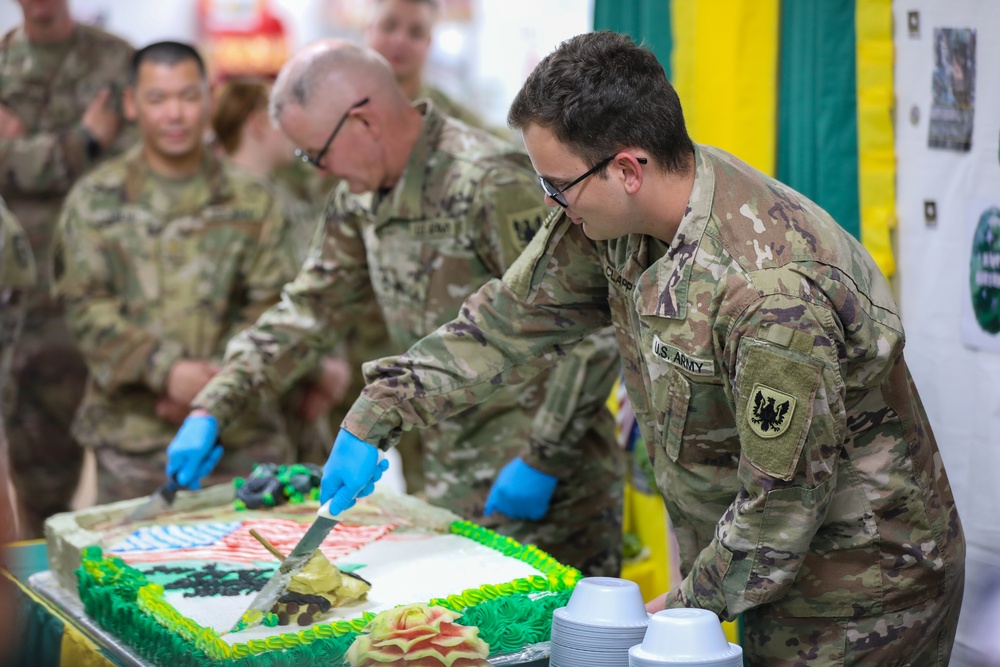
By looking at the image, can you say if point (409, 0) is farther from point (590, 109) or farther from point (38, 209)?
point (590, 109)

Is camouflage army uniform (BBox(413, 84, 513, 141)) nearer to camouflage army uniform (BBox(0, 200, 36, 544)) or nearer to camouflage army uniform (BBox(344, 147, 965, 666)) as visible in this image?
camouflage army uniform (BBox(0, 200, 36, 544))

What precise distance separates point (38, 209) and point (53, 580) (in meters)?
2.48

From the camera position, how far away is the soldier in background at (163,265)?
3.71 m

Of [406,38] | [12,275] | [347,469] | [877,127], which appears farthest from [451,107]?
[347,469]

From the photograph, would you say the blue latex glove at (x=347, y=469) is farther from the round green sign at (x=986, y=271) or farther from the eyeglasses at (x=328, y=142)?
the round green sign at (x=986, y=271)

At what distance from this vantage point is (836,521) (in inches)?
71.5

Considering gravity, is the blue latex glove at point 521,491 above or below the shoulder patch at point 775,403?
below

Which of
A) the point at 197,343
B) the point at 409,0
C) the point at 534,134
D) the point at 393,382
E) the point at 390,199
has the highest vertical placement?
the point at 409,0

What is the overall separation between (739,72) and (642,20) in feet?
1.64

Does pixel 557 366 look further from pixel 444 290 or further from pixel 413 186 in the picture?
pixel 413 186

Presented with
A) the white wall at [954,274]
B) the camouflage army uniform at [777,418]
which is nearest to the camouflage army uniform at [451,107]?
the white wall at [954,274]

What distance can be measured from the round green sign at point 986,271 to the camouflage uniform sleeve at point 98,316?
2319 mm

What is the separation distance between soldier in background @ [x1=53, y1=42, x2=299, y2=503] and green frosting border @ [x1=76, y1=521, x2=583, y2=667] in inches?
60.8

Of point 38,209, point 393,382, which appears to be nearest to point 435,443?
point 393,382
